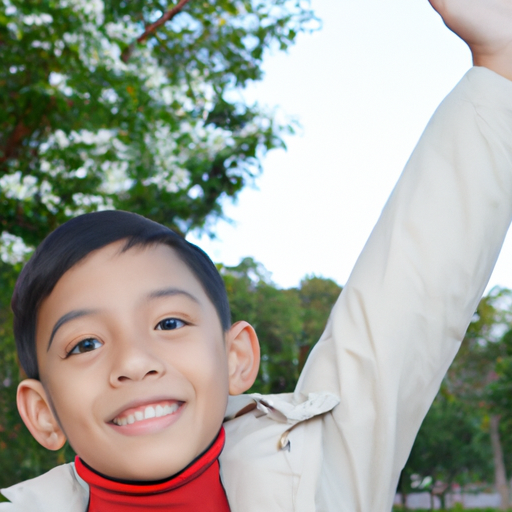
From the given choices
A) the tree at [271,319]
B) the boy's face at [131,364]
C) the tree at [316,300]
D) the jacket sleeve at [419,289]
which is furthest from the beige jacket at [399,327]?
the tree at [316,300]

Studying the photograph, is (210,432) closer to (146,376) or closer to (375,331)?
(146,376)

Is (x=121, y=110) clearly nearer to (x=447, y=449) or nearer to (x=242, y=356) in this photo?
(x=242, y=356)

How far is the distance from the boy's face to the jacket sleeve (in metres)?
0.19

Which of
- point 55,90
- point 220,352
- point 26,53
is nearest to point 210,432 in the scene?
point 220,352

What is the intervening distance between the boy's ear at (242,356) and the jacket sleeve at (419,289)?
0.16 m

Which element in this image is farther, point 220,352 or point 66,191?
point 66,191

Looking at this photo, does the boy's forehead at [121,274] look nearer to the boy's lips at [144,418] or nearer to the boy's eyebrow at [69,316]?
the boy's eyebrow at [69,316]

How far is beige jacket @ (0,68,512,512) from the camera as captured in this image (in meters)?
0.83

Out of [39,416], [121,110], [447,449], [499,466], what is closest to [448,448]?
[447,449]

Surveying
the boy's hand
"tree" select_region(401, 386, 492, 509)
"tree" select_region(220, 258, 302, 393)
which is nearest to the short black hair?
the boy's hand

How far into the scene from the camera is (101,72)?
11.3ft

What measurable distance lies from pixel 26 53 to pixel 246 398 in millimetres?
3163

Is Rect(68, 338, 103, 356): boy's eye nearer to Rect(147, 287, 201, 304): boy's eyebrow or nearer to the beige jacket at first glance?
Rect(147, 287, 201, 304): boy's eyebrow

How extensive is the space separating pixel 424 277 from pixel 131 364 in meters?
0.40
